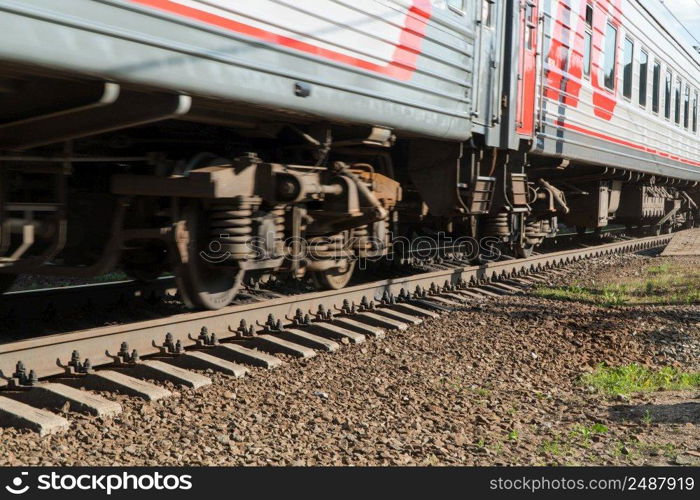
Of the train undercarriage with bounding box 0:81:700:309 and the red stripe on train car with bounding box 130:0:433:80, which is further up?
the red stripe on train car with bounding box 130:0:433:80

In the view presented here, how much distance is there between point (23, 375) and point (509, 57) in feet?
18.1

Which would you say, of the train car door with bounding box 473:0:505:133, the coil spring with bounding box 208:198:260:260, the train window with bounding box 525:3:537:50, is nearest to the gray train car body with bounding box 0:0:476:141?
the train car door with bounding box 473:0:505:133

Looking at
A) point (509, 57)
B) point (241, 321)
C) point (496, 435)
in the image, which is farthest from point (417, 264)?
point (496, 435)

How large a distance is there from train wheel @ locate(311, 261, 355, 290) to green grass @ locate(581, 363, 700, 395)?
2.28 m

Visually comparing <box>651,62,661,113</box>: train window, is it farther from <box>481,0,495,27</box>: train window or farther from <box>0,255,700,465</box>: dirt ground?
<box>0,255,700,465</box>: dirt ground

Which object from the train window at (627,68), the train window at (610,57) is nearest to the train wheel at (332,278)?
the train window at (610,57)

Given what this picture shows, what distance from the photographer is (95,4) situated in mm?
3299

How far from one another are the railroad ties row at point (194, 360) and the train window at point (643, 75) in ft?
22.9

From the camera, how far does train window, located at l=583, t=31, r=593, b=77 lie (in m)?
9.88

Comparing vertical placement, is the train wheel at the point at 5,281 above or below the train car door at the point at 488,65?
below

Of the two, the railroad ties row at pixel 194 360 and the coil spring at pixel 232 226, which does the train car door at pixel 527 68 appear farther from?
the coil spring at pixel 232 226

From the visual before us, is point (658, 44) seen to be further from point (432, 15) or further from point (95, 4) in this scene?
point (95, 4)

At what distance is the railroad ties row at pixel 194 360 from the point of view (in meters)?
3.61

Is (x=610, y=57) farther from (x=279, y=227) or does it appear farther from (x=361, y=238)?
(x=279, y=227)
